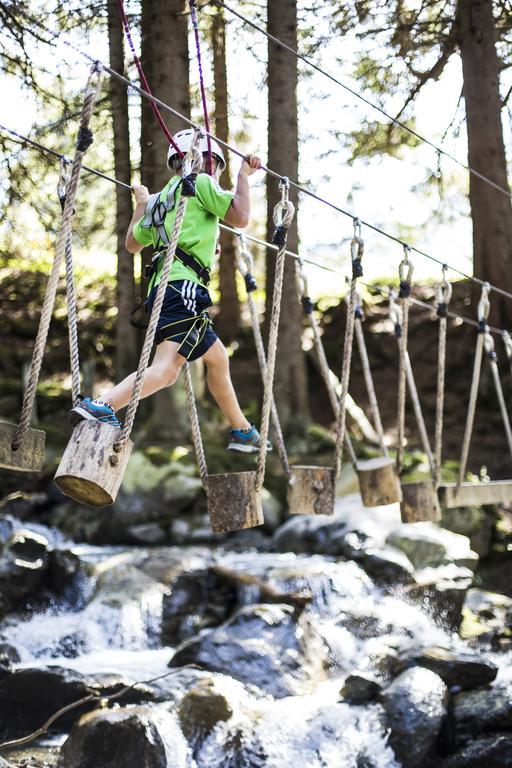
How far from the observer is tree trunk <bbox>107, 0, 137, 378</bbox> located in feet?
20.8

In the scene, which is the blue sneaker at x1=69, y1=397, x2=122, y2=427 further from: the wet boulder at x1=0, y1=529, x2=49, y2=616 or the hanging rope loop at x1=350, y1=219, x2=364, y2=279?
the wet boulder at x1=0, y1=529, x2=49, y2=616

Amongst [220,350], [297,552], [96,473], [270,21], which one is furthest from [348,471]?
[96,473]

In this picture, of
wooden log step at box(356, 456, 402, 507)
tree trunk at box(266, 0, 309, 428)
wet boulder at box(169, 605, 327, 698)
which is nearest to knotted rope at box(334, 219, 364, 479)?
wooden log step at box(356, 456, 402, 507)

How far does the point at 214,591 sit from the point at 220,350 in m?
3.07

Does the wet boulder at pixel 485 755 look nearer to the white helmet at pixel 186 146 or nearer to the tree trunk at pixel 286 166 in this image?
the white helmet at pixel 186 146

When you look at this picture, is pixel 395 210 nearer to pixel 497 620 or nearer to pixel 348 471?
pixel 348 471

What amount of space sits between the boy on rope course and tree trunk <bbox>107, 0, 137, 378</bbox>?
9.30 ft

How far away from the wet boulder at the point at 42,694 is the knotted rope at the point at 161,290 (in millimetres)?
2364

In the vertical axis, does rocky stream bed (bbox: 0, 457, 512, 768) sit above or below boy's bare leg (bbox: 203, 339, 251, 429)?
below

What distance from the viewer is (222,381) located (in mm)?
3148

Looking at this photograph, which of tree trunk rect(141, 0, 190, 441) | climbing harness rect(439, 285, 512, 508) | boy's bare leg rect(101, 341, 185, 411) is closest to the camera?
boy's bare leg rect(101, 341, 185, 411)

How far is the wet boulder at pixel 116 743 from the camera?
3.57 m

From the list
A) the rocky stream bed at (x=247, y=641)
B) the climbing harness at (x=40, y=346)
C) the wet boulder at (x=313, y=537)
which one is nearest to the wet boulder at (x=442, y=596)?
the rocky stream bed at (x=247, y=641)

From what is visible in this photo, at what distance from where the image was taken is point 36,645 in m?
5.11
